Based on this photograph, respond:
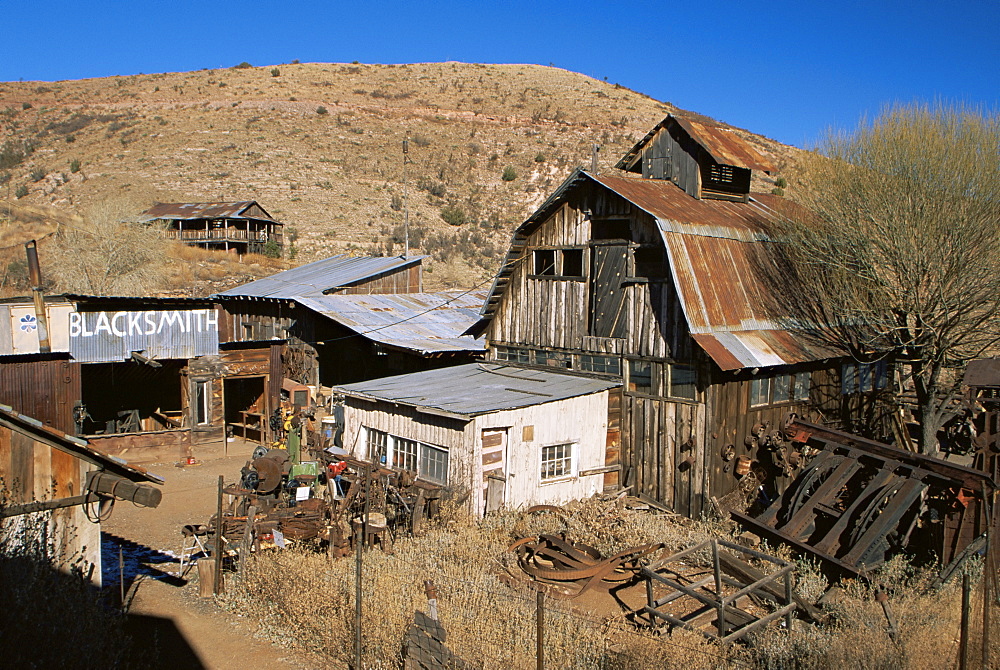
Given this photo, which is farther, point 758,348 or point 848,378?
point 848,378

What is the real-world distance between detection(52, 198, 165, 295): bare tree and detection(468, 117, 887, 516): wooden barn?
22.7 m

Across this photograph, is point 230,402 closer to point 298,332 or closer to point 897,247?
point 298,332

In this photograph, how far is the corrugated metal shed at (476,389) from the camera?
14.6m

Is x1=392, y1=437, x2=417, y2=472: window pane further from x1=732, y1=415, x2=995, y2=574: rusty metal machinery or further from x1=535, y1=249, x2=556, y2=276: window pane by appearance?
x1=732, y1=415, x2=995, y2=574: rusty metal machinery

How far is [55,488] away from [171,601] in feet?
11.5

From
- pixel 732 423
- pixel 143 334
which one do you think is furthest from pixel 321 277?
pixel 732 423

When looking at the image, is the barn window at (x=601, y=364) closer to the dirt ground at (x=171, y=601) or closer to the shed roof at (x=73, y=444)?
the dirt ground at (x=171, y=601)

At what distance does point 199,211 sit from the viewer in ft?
140

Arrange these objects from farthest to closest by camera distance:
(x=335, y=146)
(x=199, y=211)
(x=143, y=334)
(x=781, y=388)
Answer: (x=335, y=146) → (x=199, y=211) → (x=143, y=334) → (x=781, y=388)

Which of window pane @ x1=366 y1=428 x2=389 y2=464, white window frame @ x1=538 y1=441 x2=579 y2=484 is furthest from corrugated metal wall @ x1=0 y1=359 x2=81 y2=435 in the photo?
white window frame @ x1=538 y1=441 x2=579 y2=484

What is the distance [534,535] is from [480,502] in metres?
1.39

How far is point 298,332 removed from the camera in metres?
23.6

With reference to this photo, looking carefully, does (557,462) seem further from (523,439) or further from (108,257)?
(108,257)

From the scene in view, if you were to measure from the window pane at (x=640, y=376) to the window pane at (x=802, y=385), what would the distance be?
3.38 meters
